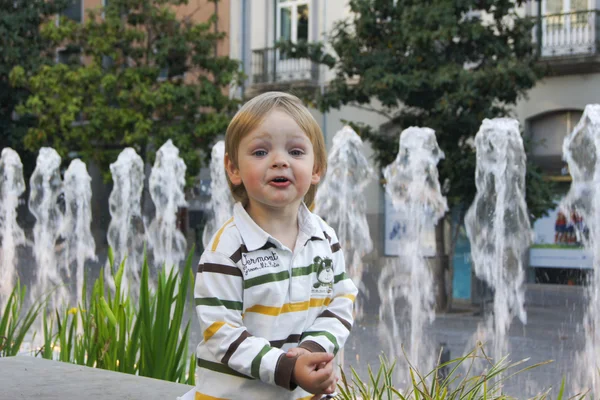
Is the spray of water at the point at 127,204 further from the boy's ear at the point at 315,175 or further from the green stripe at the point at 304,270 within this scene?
the green stripe at the point at 304,270

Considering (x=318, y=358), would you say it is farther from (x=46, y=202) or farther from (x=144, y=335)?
(x=46, y=202)

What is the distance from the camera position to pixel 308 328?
2092mm

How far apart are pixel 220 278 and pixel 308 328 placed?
0.87ft

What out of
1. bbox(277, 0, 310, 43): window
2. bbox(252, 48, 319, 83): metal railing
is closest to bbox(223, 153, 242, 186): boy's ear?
bbox(252, 48, 319, 83): metal railing

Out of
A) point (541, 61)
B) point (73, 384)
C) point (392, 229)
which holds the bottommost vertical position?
point (392, 229)

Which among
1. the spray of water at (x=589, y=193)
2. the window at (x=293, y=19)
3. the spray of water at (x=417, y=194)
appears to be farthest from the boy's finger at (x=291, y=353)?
the window at (x=293, y=19)

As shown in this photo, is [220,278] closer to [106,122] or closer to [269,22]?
[106,122]

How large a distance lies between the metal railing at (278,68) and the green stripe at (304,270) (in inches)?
723

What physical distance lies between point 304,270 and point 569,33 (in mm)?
15826

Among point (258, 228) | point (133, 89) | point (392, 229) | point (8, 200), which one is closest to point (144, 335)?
point (258, 228)

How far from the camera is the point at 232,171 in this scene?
7.17 ft

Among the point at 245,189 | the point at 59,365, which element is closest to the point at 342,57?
the point at 59,365

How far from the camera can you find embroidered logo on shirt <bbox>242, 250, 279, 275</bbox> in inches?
78.9

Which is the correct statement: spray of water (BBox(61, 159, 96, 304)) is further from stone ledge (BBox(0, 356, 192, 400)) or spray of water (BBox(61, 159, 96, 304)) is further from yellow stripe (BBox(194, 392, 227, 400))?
yellow stripe (BBox(194, 392, 227, 400))
